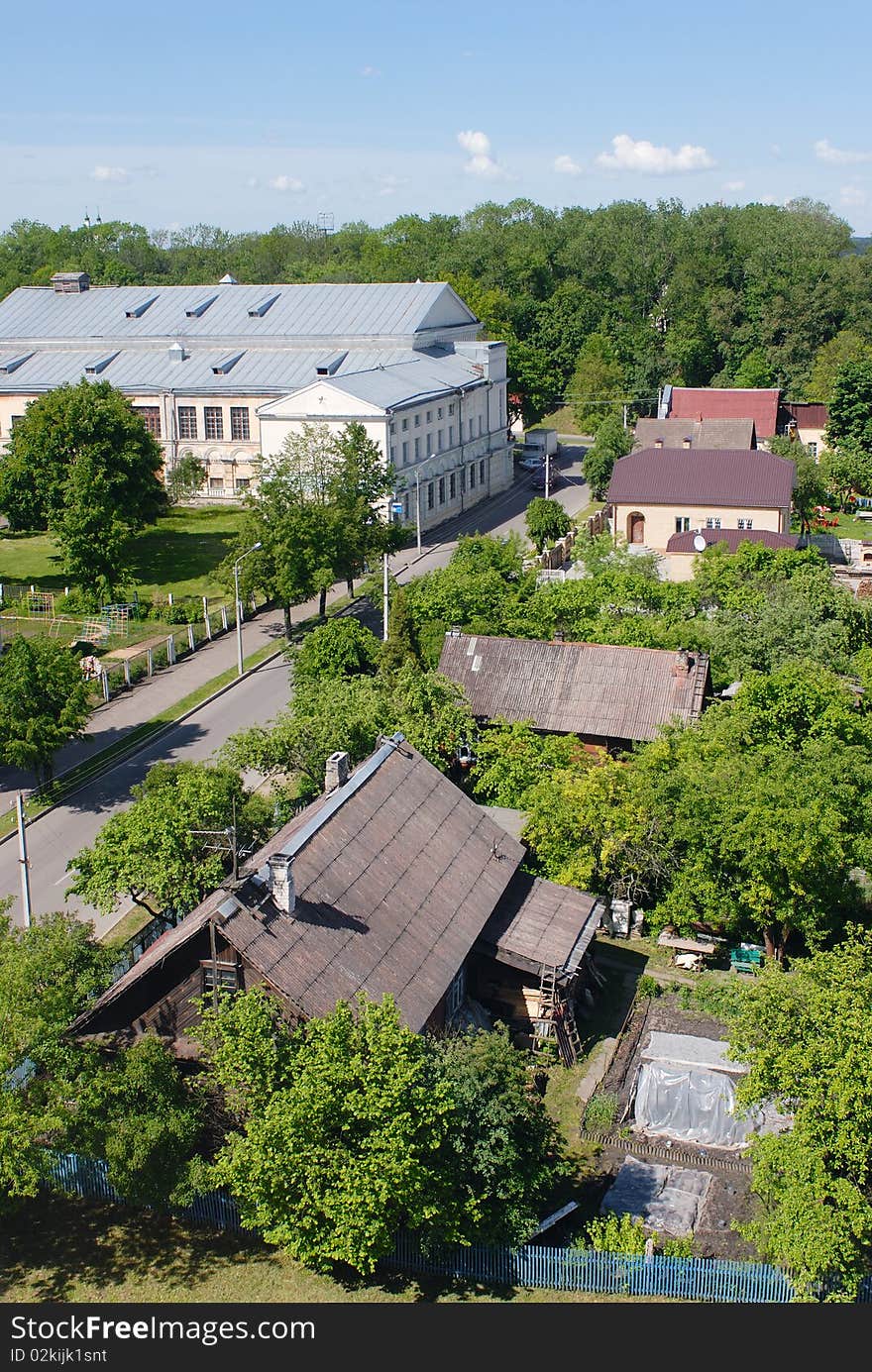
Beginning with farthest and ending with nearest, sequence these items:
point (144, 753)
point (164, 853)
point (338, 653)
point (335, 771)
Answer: point (338, 653) → point (144, 753) → point (335, 771) → point (164, 853)

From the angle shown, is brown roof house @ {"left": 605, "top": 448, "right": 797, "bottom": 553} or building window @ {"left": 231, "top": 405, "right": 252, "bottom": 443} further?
building window @ {"left": 231, "top": 405, "right": 252, "bottom": 443}

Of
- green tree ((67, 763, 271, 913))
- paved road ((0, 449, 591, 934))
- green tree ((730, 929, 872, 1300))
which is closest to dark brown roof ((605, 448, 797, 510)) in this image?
paved road ((0, 449, 591, 934))

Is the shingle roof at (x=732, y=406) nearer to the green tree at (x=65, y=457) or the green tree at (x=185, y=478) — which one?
the green tree at (x=185, y=478)

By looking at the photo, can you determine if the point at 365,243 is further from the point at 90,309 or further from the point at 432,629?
the point at 432,629

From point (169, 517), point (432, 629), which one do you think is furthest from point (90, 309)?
point (432, 629)

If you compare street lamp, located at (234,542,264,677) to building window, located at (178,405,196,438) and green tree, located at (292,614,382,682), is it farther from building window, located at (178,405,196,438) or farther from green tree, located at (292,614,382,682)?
building window, located at (178,405,196,438)

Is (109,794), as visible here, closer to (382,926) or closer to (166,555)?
(382,926)

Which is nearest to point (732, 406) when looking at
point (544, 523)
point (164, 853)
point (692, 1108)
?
point (544, 523)
